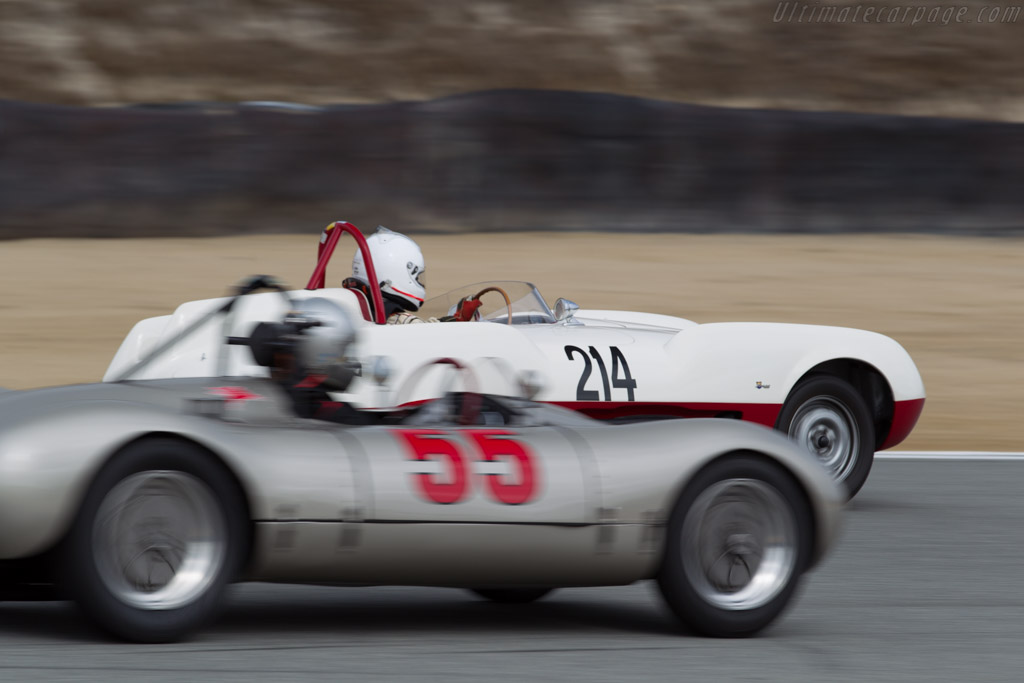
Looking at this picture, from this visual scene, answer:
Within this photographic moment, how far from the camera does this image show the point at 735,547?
477cm

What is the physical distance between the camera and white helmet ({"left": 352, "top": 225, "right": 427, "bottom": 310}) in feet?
25.1

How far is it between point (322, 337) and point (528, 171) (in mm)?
14694

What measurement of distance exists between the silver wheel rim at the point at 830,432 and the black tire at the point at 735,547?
2.85 metres

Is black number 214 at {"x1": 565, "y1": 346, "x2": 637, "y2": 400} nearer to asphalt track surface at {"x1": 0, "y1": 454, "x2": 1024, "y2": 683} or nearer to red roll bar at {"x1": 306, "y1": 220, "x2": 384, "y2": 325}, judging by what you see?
red roll bar at {"x1": 306, "y1": 220, "x2": 384, "y2": 325}

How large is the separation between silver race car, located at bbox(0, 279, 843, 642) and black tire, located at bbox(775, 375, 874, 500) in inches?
109

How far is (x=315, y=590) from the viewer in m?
5.49

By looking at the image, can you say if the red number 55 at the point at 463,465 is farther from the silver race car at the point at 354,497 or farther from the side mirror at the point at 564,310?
the side mirror at the point at 564,310

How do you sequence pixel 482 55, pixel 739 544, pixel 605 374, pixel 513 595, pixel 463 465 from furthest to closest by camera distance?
pixel 482 55 < pixel 605 374 < pixel 513 595 < pixel 739 544 < pixel 463 465

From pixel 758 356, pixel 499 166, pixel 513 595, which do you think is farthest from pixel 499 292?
pixel 499 166

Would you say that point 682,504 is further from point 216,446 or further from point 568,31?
point 568,31

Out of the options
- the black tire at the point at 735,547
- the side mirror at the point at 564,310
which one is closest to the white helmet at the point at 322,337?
the black tire at the point at 735,547

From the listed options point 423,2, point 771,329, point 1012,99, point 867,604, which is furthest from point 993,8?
point 867,604

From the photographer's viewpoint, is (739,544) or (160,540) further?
(739,544)

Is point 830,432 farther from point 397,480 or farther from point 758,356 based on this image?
point 397,480
